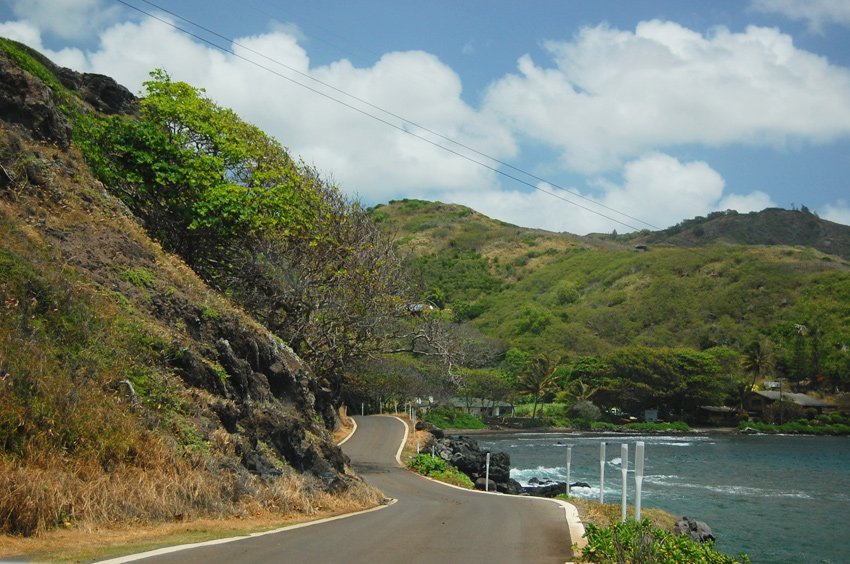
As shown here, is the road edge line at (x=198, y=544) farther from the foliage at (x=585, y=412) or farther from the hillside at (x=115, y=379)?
the foliage at (x=585, y=412)

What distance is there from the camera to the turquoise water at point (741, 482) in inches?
1181

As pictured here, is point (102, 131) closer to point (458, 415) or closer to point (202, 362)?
point (202, 362)

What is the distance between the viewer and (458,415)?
3605 inches

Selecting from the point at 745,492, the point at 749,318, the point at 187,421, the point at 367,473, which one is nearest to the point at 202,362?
the point at 187,421

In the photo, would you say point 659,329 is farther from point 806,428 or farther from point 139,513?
point 139,513

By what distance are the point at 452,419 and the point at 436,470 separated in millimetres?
57290

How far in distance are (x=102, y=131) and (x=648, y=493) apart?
31808 mm

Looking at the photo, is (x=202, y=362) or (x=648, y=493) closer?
(x=202, y=362)

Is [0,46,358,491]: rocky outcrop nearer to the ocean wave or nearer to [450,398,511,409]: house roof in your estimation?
the ocean wave

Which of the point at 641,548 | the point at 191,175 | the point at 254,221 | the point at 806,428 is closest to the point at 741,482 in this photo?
the point at 254,221

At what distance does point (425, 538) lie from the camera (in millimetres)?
12070

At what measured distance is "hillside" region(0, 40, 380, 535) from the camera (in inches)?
410

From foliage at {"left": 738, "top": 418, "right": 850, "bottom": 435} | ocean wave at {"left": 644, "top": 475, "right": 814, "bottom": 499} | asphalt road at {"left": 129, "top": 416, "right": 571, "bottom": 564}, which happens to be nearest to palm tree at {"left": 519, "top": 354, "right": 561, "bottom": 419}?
foliage at {"left": 738, "top": 418, "right": 850, "bottom": 435}

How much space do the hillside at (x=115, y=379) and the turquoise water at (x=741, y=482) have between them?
1785cm
